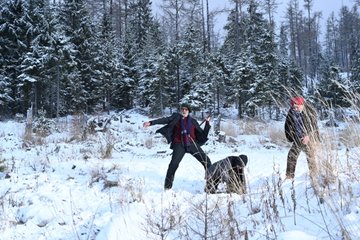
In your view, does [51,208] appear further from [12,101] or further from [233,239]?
[12,101]

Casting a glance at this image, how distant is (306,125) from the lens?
562cm

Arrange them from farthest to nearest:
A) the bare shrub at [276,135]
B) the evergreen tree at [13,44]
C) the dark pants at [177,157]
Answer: the evergreen tree at [13,44] < the bare shrub at [276,135] < the dark pants at [177,157]

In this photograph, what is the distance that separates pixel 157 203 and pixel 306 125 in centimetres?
246

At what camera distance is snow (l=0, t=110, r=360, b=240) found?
362cm

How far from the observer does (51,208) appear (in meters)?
5.81

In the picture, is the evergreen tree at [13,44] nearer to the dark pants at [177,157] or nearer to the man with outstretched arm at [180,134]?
the man with outstretched arm at [180,134]

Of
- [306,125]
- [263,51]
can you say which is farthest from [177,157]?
[263,51]

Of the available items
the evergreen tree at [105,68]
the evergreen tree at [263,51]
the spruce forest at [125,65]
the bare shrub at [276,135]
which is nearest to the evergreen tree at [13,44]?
the spruce forest at [125,65]

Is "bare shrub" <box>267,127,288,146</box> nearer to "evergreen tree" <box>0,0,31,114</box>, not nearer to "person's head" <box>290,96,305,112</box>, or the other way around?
"person's head" <box>290,96,305,112</box>

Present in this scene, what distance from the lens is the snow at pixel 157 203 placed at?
142 inches

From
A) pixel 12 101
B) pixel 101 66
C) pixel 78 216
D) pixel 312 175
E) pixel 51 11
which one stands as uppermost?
pixel 51 11

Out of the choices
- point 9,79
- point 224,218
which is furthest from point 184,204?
point 9,79

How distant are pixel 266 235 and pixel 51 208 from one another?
3.66 metres

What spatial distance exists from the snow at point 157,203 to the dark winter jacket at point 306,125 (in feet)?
0.98
